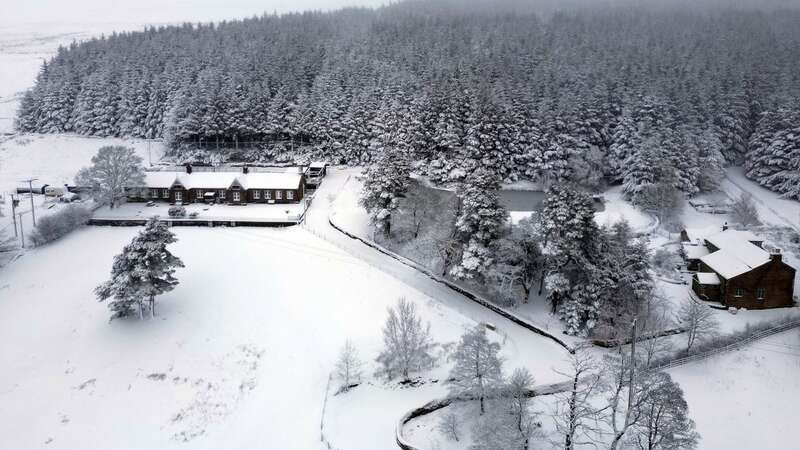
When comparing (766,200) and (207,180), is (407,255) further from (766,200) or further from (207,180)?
(766,200)

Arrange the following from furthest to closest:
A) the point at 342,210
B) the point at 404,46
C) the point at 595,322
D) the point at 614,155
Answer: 1. the point at 404,46
2. the point at 614,155
3. the point at 342,210
4. the point at 595,322

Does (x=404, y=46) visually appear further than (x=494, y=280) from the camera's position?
Yes

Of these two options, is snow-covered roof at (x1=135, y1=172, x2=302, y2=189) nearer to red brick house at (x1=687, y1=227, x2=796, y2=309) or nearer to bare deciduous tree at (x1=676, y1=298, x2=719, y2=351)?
bare deciduous tree at (x1=676, y1=298, x2=719, y2=351)

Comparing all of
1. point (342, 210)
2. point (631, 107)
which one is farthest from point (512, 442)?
point (631, 107)

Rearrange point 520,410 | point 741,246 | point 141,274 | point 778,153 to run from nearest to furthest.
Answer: point 520,410
point 141,274
point 741,246
point 778,153

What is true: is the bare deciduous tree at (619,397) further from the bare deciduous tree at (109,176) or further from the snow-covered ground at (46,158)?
the snow-covered ground at (46,158)

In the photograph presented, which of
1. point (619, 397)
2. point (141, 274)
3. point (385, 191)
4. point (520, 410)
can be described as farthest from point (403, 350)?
point (385, 191)

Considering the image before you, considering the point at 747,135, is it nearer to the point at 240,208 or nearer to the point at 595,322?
the point at 595,322
